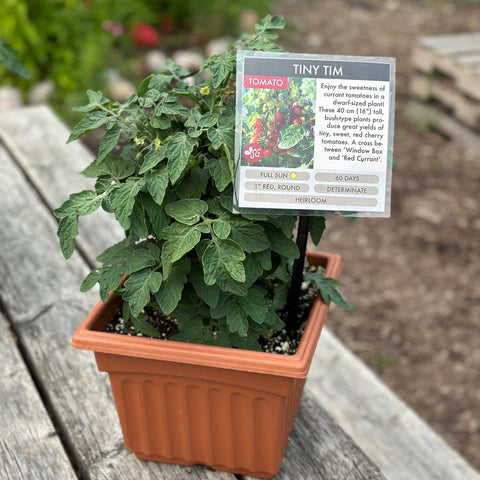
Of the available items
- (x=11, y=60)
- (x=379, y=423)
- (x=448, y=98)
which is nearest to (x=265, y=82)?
(x=11, y=60)

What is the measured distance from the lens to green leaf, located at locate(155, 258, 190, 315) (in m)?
0.93

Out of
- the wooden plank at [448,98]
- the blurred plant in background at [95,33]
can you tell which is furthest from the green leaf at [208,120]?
the wooden plank at [448,98]

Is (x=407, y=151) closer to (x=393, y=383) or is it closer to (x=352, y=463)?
(x=393, y=383)

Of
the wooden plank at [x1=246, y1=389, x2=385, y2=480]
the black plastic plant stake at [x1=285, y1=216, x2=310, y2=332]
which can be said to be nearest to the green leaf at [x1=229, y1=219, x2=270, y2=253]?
the black plastic plant stake at [x1=285, y1=216, x2=310, y2=332]

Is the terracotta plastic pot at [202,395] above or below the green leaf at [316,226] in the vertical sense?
below

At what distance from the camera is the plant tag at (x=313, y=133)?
91 cm

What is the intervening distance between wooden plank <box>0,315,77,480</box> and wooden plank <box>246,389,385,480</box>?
16.0 inches

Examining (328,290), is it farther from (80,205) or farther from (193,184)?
(80,205)

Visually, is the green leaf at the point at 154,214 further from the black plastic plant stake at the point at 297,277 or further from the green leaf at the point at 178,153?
the black plastic plant stake at the point at 297,277

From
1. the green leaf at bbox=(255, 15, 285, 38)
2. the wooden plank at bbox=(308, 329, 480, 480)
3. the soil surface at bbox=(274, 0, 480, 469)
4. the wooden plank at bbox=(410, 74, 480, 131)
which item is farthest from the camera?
the wooden plank at bbox=(410, 74, 480, 131)

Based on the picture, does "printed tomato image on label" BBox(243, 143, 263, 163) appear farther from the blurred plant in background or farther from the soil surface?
the blurred plant in background

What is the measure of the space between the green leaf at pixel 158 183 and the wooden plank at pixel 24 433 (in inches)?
22.3

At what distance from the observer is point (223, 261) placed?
886 mm

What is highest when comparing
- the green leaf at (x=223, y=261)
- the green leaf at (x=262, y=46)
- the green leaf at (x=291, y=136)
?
the green leaf at (x=262, y=46)
